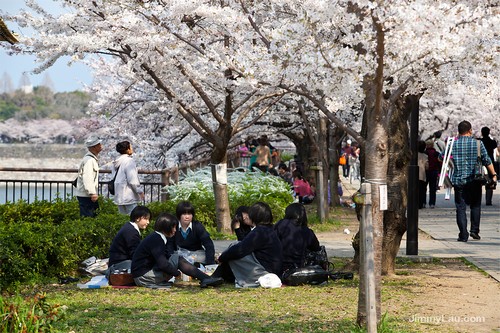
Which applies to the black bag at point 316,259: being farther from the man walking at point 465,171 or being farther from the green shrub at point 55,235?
the man walking at point 465,171

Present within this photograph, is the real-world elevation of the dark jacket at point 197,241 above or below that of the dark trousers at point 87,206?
below

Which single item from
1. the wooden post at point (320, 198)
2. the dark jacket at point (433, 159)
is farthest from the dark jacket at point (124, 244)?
the dark jacket at point (433, 159)

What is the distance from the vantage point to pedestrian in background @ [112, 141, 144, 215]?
41.5ft

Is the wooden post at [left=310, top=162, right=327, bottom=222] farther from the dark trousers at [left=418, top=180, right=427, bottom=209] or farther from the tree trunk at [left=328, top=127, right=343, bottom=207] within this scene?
the tree trunk at [left=328, top=127, right=343, bottom=207]

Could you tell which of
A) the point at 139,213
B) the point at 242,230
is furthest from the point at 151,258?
the point at 242,230

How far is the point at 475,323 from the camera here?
25.1 ft

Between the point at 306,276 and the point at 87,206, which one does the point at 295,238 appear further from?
the point at 87,206

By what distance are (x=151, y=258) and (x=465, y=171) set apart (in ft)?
19.8

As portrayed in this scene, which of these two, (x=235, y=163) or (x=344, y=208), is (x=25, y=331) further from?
(x=235, y=163)

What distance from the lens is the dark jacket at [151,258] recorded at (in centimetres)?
959

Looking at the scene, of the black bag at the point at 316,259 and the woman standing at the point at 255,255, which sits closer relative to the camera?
the woman standing at the point at 255,255

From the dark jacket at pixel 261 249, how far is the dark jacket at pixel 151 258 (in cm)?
63

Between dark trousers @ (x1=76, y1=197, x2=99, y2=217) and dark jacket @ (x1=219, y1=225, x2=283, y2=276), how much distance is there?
380 centimetres

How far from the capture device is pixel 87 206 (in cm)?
1303
